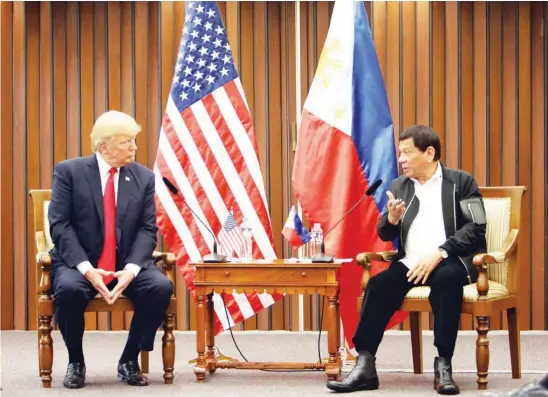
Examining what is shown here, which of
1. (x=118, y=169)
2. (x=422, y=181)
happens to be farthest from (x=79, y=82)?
(x=422, y=181)

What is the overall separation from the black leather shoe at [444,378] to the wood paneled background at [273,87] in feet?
7.87

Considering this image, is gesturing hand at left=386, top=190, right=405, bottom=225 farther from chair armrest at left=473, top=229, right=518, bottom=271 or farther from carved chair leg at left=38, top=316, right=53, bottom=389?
carved chair leg at left=38, top=316, right=53, bottom=389

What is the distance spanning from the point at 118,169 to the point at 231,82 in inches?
40.6

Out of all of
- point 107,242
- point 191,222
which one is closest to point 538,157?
point 191,222

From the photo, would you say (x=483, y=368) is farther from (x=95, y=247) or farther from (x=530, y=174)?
(x=530, y=174)

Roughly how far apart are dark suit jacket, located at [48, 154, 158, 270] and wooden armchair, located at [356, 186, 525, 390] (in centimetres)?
109

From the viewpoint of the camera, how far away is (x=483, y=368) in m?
4.20

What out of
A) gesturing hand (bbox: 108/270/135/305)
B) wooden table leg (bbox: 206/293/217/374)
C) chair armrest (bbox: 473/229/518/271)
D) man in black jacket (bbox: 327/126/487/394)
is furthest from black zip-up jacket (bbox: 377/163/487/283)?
gesturing hand (bbox: 108/270/135/305)

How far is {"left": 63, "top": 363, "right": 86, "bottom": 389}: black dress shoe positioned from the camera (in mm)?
4250

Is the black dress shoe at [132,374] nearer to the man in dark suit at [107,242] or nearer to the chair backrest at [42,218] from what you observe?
the man in dark suit at [107,242]

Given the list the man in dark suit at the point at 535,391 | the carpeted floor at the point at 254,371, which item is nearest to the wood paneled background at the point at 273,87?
the carpeted floor at the point at 254,371

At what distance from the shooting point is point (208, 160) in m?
5.21

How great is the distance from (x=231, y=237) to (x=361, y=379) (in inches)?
39.8

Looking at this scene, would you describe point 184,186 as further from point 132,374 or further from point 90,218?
point 132,374
